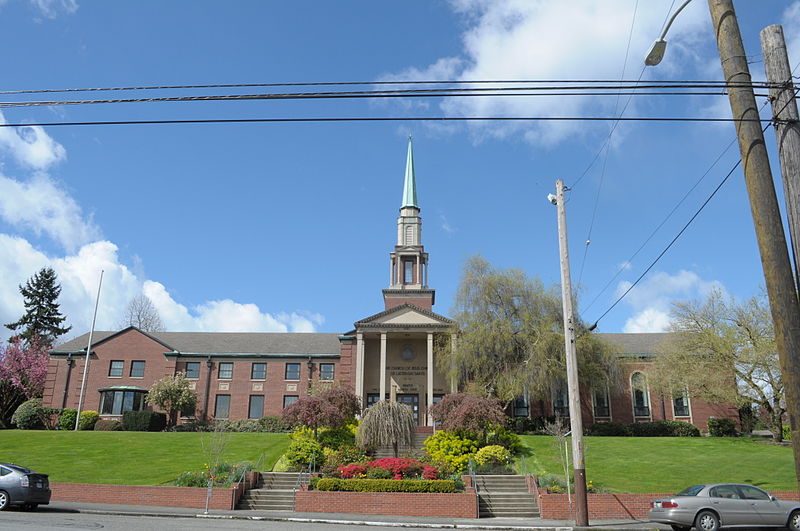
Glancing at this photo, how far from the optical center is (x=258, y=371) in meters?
49.5

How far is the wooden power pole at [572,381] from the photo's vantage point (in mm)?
15891

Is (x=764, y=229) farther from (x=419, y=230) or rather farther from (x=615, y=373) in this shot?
(x=419, y=230)

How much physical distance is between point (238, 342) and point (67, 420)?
14.2 m

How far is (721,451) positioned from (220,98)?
32.3 metres

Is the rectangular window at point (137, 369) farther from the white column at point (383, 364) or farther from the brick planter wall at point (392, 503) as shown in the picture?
the brick planter wall at point (392, 503)

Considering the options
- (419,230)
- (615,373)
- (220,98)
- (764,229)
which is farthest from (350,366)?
(764,229)

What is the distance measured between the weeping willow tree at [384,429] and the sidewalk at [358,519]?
9366 mm

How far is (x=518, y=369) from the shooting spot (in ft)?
123

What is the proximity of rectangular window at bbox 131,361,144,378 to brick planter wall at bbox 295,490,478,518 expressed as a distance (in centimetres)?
3147

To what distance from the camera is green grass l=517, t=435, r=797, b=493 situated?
25422 mm

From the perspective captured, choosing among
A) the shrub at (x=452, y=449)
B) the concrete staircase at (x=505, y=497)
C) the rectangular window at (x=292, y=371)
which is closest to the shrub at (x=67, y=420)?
the rectangular window at (x=292, y=371)

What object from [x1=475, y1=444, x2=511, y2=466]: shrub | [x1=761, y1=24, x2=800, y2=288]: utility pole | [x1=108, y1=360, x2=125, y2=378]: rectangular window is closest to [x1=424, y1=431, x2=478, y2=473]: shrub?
[x1=475, y1=444, x2=511, y2=466]: shrub

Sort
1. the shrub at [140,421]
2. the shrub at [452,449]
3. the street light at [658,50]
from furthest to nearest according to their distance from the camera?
the shrub at [140,421], the shrub at [452,449], the street light at [658,50]

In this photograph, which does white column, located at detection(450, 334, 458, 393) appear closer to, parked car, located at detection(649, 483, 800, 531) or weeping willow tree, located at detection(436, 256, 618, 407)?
weeping willow tree, located at detection(436, 256, 618, 407)
